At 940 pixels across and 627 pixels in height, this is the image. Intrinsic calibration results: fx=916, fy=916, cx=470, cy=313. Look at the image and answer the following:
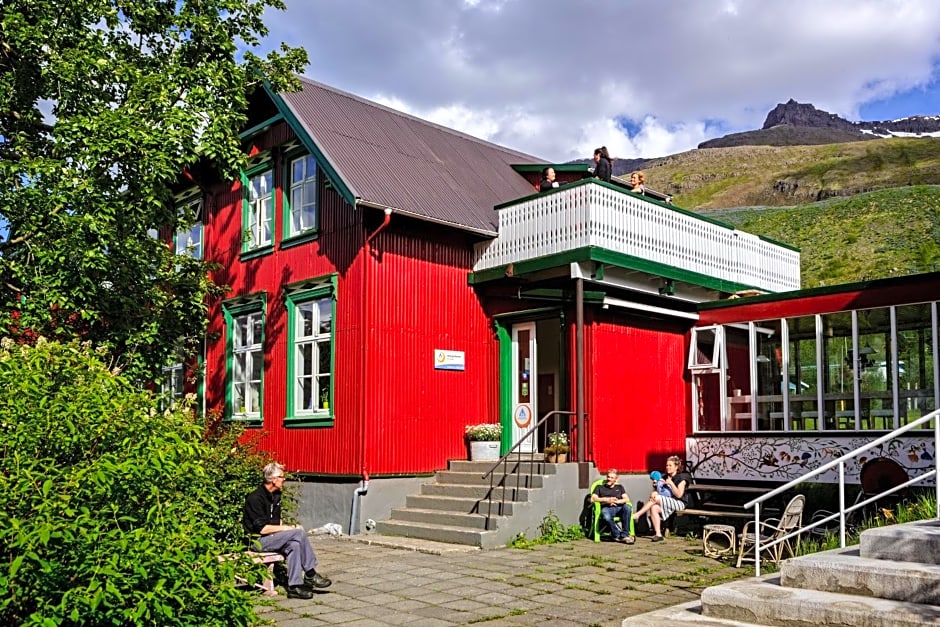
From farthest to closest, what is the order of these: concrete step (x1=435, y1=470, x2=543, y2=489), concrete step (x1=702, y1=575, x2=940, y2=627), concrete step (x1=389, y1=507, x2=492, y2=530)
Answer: concrete step (x1=435, y1=470, x2=543, y2=489) → concrete step (x1=389, y1=507, x2=492, y2=530) → concrete step (x1=702, y1=575, x2=940, y2=627)

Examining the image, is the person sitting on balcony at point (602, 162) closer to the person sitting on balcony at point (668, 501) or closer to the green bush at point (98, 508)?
the person sitting on balcony at point (668, 501)

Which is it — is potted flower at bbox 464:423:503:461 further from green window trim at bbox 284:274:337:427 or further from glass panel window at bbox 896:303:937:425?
glass panel window at bbox 896:303:937:425

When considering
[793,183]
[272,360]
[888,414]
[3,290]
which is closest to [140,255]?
[3,290]

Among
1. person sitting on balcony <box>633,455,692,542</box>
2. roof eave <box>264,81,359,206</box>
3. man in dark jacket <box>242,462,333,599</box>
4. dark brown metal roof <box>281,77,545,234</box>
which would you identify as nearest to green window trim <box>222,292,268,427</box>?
roof eave <box>264,81,359,206</box>

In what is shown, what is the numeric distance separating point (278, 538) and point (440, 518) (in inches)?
169

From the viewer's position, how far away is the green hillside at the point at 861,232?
50.2 m

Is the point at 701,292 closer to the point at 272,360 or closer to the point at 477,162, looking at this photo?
the point at 477,162

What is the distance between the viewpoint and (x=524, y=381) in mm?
15266

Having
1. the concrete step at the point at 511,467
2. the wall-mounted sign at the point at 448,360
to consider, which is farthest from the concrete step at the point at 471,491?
the wall-mounted sign at the point at 448,360

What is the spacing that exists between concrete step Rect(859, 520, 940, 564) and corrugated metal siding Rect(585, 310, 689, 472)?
264 inches

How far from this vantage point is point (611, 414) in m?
14.2

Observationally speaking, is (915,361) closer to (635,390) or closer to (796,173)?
(635,390)

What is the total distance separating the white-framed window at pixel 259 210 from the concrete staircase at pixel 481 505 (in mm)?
5793

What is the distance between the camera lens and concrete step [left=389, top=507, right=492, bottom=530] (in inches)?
482
